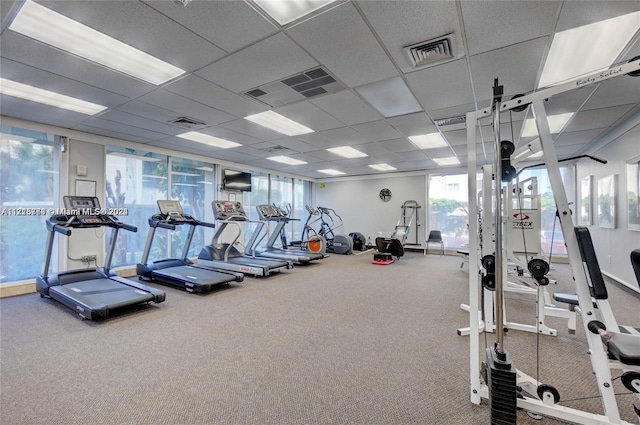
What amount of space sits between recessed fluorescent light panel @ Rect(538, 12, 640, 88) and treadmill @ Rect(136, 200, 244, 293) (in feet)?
16.1

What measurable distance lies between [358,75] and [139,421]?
3.36 metres

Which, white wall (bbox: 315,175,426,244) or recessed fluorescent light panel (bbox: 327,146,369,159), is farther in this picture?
white wall (bbox: 315,175,426,244)

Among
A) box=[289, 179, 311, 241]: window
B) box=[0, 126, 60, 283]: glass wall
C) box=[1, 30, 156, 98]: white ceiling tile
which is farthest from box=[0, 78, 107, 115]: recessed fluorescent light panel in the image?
box=[289, 179, 311, 241]: window

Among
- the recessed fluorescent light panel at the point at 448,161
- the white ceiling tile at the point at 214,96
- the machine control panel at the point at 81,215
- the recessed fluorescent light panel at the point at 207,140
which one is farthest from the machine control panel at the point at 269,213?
the recessed fluorescent light panel at the point at 448,161

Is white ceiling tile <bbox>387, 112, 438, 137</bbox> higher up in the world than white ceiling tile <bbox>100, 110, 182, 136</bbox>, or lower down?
higher up

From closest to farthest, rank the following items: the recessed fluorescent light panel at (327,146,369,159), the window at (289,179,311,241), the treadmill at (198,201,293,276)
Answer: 1. the treadmill at (198,201,293,276)
2. the recessed fluorescent light panel at (327,146,369,159)
3. the window at (289,179,311,241)

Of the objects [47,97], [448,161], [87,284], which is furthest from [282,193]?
[47,97]

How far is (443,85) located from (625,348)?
2.76 meters

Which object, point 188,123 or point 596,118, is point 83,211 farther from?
point 596,118

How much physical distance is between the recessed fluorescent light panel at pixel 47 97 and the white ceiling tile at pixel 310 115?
254cm

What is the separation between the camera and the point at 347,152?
6863 mm

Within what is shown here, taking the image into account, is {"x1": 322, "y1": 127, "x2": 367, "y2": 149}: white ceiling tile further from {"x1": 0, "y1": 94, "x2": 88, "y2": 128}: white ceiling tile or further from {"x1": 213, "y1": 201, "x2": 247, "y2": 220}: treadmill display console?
{"x1": 0, "y1": 94, "x2": 88, "y2": 128}: white ceiling tile

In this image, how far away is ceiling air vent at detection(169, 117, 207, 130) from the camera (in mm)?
4457

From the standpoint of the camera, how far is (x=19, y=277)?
4.57m
